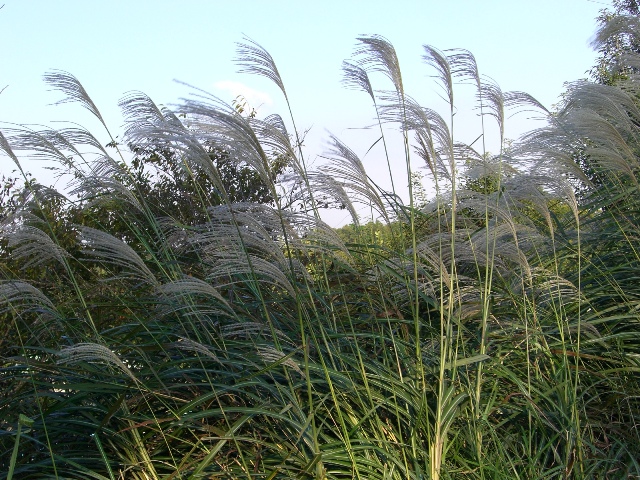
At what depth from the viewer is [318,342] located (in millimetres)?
3680

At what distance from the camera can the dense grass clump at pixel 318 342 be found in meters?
3.12

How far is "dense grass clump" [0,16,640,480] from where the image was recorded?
10.2 ft

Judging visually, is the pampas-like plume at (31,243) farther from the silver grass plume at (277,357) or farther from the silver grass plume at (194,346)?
the silver grass plume at (277,357)

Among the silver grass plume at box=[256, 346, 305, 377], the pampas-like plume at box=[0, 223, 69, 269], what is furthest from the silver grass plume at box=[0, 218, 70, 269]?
the silver grass plume at box=[256, 346, 305, 377]

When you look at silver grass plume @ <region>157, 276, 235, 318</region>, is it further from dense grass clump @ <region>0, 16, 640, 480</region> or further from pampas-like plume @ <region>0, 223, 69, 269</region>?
pampas-like plume @ <region>0, 223, 69, 269</region>

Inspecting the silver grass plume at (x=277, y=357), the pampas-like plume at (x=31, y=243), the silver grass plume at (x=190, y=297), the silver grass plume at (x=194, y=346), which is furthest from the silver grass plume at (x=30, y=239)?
the silver grass plume at (x=277, y=357)

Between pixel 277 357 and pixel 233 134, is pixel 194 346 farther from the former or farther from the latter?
pixel 233 134

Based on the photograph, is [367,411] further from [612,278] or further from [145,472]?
[612,278]

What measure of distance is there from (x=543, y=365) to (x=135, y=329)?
2121 millimetres

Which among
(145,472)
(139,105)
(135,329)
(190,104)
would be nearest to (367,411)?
(145,472)

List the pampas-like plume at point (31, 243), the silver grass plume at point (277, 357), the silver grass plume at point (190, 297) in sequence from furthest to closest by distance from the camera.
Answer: the pampas-like plume at point (31, 243)
the silver grass plume at point (190, 297)
the silver grass plume at point (277, 357)

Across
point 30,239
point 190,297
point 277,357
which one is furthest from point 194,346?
point 30,239

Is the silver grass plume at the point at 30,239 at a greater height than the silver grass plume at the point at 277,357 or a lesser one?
greater

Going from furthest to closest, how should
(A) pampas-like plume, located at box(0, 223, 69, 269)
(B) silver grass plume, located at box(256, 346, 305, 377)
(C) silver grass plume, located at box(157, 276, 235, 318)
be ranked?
(A) pampas-like plume, located at box(0, 223, 69, 269)
(C) silver grass plume, located at box(157, 276, 235, 318)
(B) silver grass plume, located at box(256, 346, 305, 377)
